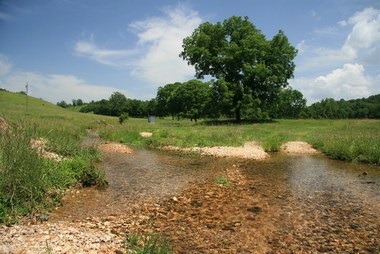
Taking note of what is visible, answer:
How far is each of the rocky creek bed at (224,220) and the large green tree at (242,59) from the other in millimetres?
35028

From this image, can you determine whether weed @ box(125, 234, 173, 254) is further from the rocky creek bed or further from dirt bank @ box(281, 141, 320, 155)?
dirt bank @ box(281, 141, 320, 155)

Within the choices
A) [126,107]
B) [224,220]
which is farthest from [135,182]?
[126,107]

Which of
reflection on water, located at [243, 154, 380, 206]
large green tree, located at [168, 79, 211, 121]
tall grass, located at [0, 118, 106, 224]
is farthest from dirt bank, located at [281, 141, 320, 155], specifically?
large green tree, located at [168, 79, 211, 121]

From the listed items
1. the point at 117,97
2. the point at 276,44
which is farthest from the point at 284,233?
the point at 117,97

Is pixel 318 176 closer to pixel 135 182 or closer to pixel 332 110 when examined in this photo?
pixel 135 182

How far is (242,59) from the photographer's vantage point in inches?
1987

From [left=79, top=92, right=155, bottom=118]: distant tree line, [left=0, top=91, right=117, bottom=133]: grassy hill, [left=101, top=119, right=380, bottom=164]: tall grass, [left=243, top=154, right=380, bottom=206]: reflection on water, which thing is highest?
[left=79, top=92, right=155, bottom=118]: distant tree line

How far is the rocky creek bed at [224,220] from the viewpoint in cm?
757

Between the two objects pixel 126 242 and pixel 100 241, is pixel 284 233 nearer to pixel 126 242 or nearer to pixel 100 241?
pixel 126 242

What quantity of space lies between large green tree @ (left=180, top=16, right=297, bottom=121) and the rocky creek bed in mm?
35028

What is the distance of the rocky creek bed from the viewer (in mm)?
7570

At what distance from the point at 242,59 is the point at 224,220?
43.4 meters

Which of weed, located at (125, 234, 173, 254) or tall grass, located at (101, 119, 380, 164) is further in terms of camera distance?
tall grass, located at (101, 119, 380, 164)

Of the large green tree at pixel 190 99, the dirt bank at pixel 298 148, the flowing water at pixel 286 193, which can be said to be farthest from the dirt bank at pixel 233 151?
the large green tree at pixel 190 99
